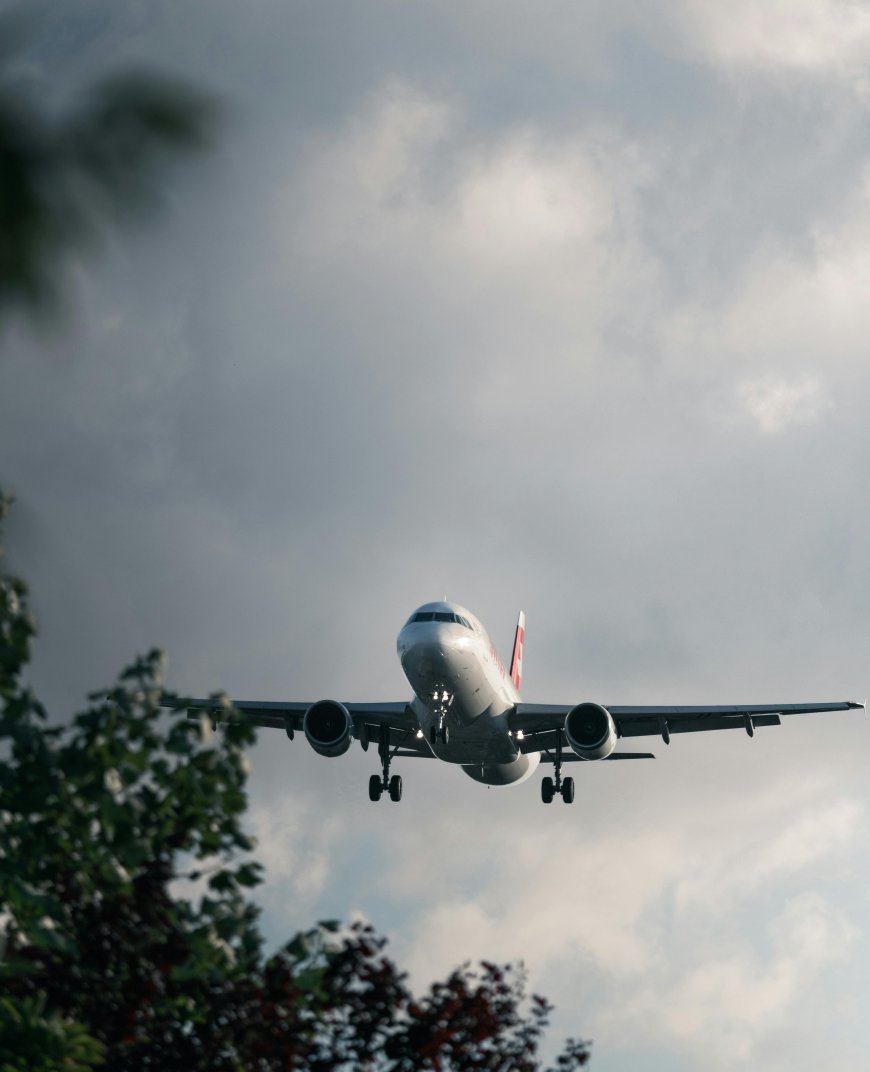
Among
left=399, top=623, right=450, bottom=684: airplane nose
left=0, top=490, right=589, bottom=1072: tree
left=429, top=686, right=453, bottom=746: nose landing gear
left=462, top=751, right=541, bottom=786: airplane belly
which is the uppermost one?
left=462, top=751, right=541, bottom=786: airplane belly

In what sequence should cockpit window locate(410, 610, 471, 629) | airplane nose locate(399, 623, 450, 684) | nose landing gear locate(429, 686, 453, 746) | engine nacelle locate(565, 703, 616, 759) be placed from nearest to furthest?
1. airplane nose locate(399, 623, 450, 684)
2. nose landing gear locate(429, 686, 453, 746)
3. cockpit window locate(410, 610, 471, 629)
4. engine nacelle locate(565, 703, 616, 759)

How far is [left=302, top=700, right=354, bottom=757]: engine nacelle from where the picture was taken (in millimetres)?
40847

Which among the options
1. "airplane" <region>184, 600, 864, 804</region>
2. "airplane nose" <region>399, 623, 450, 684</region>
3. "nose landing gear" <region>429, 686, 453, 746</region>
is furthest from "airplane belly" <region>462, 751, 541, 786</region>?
"airplane nose" <region>399, 623, 450, 684</region>

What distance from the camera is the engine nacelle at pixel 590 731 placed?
40.3 m

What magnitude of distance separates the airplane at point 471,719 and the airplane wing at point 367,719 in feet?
0.12

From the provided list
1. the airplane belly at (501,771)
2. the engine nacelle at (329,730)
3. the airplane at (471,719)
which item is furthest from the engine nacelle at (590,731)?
the engine nacelle at (329,730)

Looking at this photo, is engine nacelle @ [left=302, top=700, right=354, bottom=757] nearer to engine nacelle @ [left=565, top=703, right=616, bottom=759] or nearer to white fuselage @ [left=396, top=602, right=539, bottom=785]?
white fuselage @ [left=396, top=602, right=539, bottom=785]

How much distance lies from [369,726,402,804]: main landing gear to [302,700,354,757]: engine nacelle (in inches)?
159

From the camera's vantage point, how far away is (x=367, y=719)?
4372cm

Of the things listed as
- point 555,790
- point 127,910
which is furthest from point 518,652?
point 127,910

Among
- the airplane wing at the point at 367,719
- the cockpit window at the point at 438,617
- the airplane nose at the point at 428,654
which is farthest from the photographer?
the airplane wing at the point at 367,719

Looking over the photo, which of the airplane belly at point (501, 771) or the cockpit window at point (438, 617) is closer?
the cockpit window at point (438, 617)

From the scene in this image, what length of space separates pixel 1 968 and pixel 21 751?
1.67m

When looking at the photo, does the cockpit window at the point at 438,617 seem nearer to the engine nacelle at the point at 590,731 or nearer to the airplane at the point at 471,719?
the airplane at the point at 471,719
